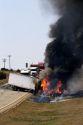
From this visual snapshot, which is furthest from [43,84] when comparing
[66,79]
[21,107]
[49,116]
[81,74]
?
[49,116]

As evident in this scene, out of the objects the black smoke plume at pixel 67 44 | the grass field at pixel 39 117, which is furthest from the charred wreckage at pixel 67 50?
the grass field at pixel 39 117

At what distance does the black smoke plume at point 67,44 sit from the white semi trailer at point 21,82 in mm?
3258

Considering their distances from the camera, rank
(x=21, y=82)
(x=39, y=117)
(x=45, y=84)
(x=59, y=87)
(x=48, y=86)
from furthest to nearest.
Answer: (x=21, y=82) < (x=45, y=84) < (x=48, y=86) < (x=59, y=87) < (x=39, y=117)

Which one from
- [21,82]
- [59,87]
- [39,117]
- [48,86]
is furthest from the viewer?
[21,82]

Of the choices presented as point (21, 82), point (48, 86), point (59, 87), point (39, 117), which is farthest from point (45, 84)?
point (39, 117)

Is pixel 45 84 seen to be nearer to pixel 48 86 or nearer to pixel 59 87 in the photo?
pixel 48 86

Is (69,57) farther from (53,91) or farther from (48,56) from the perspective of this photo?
(53,91)

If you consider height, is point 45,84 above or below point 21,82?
below

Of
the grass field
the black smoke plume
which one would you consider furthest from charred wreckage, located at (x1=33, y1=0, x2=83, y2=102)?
the grass field

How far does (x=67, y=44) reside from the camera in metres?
63.0

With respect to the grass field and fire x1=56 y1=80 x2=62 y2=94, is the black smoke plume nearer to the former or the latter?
fire x1=56 y1=80 x2=62 y2=94

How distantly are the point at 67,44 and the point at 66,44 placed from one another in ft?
0.52

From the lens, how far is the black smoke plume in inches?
2435

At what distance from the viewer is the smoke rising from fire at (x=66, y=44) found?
203 ft
